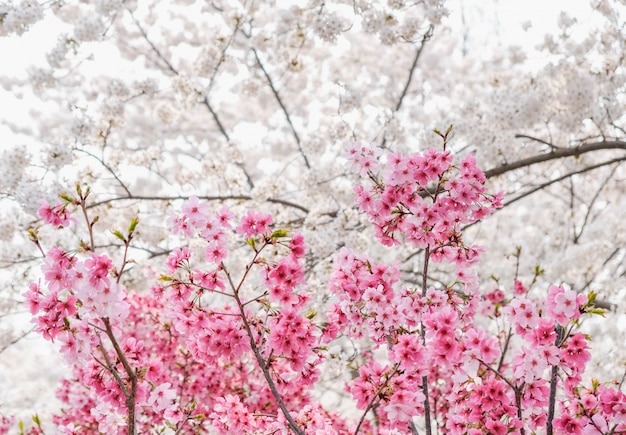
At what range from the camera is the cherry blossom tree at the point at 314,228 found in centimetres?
218

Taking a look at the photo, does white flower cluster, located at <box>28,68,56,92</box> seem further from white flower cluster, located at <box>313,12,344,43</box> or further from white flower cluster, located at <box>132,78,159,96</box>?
white flower cluster, located at <box>313,12,344,43</box>

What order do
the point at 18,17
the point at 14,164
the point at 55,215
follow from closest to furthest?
1. the point at 55,215
2. the point at 18,17
3. the point at 14,164

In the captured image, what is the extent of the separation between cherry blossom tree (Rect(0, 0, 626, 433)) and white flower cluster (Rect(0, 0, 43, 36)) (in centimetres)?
2

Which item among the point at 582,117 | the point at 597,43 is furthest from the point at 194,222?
the point at 597,43

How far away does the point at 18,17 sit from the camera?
15.2 feet

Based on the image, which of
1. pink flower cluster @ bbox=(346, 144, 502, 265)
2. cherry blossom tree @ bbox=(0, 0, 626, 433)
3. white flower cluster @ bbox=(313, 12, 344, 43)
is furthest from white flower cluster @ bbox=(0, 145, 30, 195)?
pink flower cluster @ bbox=(346, 144, 502, 265)

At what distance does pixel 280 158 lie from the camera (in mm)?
11484

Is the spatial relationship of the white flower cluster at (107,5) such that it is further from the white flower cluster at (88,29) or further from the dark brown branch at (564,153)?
the dark brown branch at (564,153)

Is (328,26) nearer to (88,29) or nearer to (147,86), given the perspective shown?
(147,86)

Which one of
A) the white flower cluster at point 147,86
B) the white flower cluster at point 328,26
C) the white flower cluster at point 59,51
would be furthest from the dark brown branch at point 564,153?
the white flower cluster at point 59,51

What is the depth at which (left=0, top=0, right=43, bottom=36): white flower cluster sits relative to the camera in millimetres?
4629

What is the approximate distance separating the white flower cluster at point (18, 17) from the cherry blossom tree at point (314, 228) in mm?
18

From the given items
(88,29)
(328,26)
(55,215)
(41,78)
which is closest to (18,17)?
(88,29)

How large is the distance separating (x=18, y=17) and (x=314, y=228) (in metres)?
3.21
